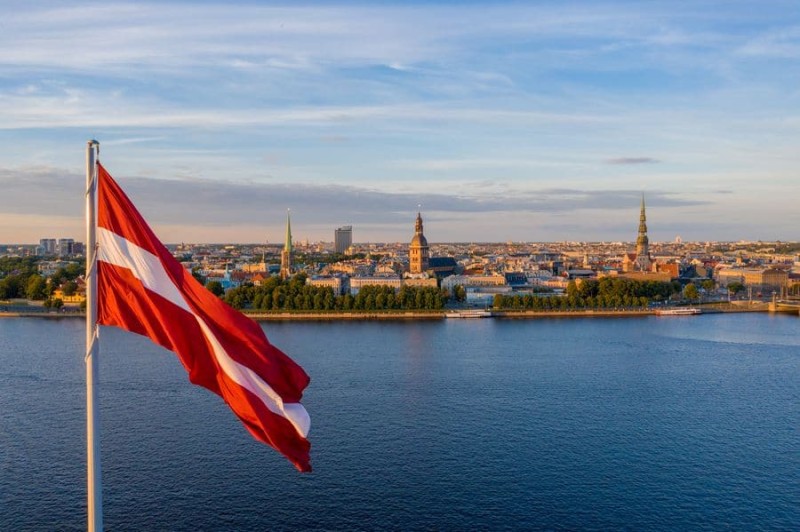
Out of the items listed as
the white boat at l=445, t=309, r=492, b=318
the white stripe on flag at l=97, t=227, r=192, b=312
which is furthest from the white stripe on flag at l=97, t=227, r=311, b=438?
the white boat at l=445, t=309, r=492, b=318

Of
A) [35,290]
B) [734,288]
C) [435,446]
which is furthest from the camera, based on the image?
[734,288]

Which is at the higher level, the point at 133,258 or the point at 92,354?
the point at 133,258

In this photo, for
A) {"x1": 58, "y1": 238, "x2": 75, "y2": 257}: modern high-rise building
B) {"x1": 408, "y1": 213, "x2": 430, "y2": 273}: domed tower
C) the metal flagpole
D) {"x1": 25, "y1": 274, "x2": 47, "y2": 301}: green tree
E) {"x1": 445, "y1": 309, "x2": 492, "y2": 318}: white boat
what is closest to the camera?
the metal flagpole

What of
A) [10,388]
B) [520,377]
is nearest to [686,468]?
[520,377]

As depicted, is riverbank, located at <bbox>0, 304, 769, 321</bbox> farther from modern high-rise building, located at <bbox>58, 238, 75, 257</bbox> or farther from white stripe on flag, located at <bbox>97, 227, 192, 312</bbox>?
modern high-rise building, located at <bbox>58, 238, 75, 257</bbox>

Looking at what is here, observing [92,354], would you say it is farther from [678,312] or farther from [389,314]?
[678,312]

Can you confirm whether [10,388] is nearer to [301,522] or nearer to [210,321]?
[301,522]

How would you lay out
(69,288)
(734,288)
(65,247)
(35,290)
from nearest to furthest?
1. (69,288)
2. (35,290)
3. (734,288)
4. (65,247)

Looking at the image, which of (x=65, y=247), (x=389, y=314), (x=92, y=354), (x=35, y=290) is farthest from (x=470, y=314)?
(x=65, y=247)
